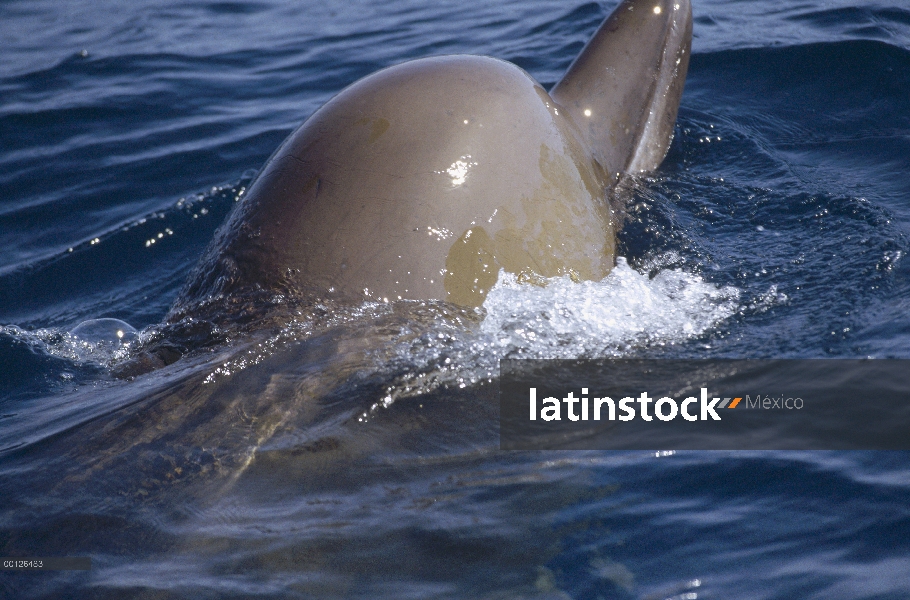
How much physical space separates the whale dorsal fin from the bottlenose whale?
37 cm

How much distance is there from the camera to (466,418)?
A: 2.85 meters

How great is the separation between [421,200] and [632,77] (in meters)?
1.56

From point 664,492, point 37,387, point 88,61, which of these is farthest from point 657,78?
point 88,61

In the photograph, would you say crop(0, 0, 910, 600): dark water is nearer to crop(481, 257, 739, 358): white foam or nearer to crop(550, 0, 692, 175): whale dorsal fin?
crop(481, 257, 739, 358): white foam

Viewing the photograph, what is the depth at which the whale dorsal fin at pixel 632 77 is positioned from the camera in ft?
13.3

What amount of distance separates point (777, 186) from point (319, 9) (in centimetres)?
857

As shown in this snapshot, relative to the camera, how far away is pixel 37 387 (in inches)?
171

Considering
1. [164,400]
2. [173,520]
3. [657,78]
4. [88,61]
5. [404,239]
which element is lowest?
[173,520]

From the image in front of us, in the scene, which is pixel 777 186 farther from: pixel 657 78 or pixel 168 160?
pixel 168 160
